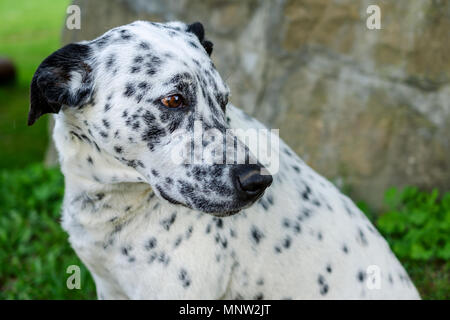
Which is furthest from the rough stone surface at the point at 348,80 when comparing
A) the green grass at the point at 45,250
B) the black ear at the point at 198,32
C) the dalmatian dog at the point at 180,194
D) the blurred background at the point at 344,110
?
the black ear at the point at 198,32

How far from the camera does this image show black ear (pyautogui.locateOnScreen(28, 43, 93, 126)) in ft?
7.61

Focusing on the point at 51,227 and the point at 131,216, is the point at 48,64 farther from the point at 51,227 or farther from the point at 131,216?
the point at 51,227

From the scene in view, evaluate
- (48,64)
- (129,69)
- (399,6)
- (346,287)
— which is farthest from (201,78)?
(399,6)

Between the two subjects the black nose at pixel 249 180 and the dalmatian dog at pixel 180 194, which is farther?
the dalmatian dog at pixel 180 194

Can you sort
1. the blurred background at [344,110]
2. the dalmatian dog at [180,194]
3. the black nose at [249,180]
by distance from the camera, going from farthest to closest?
the blurred background at [344,110]
the dalmatian dog at [180,194]
the black nose at [249,180]

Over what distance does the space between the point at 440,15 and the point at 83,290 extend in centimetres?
333

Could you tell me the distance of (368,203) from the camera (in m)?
4.64

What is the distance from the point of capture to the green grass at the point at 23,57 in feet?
24.8

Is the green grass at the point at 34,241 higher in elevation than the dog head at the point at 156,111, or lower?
lower

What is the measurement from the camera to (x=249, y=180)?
215cm
